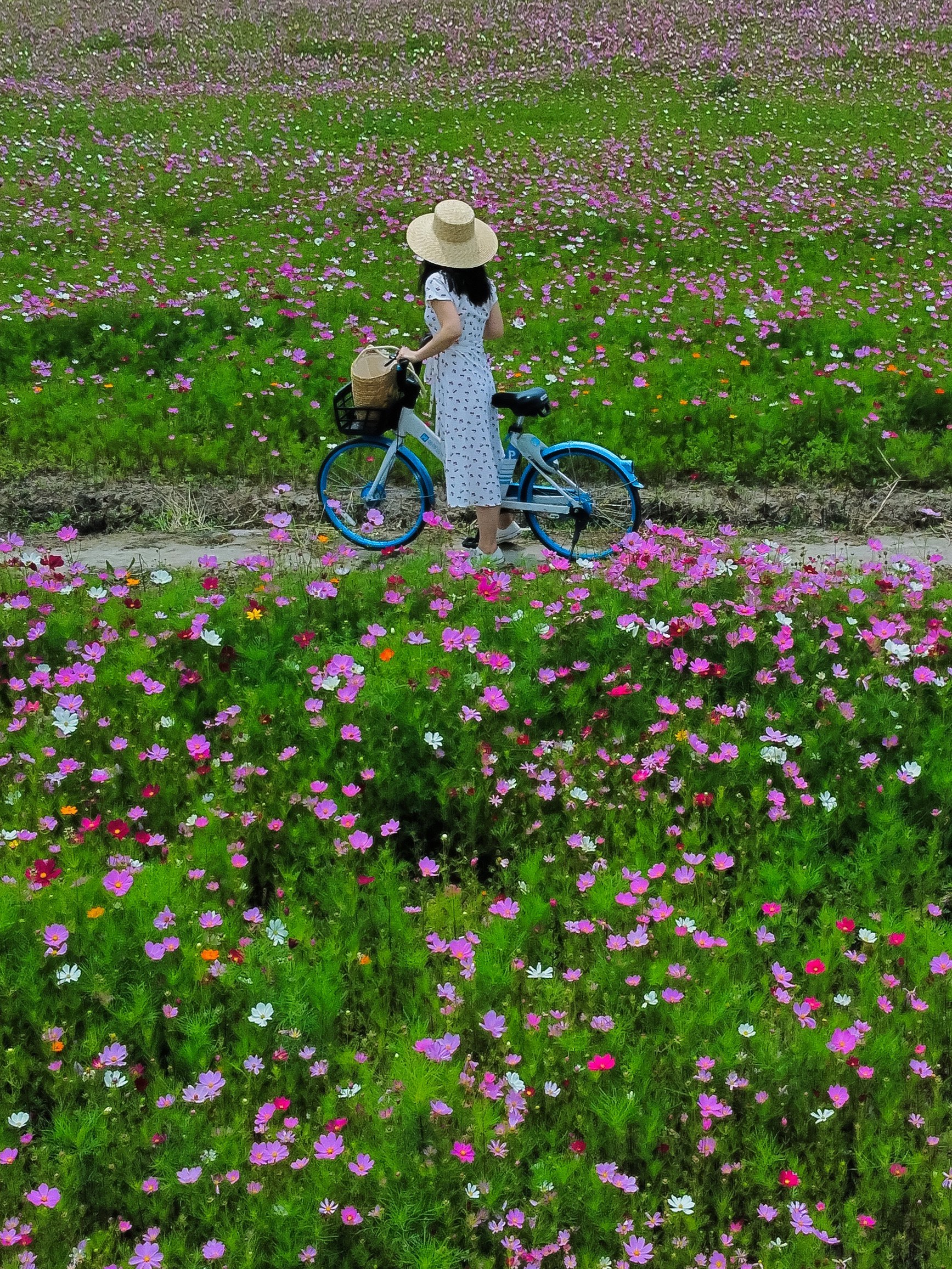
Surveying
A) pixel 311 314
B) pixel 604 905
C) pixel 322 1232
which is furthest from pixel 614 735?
pixel 311 314

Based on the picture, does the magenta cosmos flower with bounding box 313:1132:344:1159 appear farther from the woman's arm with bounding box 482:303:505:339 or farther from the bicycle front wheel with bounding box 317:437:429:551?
the woman's arm with bounding box 482:303:505:339

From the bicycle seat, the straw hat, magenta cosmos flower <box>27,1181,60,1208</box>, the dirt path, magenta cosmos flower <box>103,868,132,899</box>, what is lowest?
the dirt path

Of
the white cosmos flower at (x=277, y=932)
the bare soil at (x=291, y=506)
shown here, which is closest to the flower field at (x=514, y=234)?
the bare soil at (x=291, y=506)

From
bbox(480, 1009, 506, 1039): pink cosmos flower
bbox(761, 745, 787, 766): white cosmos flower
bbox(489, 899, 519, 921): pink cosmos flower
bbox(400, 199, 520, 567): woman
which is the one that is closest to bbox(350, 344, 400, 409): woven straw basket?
bbox(400, 199, 520, 567): woman

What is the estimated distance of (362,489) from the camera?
23.2ft

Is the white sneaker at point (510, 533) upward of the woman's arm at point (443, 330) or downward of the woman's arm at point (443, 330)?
downward

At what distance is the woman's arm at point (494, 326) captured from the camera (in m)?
6.14

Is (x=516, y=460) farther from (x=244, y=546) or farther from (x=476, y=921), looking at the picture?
(x=476, y=921)

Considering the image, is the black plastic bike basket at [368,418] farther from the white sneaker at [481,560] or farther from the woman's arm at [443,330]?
the white sneaker at [481,560]

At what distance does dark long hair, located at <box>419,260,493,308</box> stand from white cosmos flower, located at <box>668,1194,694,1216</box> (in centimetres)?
477

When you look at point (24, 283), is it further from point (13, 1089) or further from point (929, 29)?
point (929, 29)

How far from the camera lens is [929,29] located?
2795cm

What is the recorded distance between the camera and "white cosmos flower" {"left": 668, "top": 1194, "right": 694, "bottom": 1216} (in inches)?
105

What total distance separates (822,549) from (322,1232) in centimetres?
613
